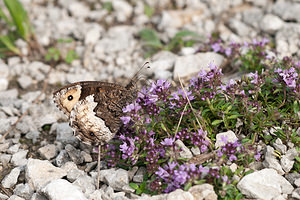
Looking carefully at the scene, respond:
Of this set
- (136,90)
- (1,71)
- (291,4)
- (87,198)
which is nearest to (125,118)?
(136,90)

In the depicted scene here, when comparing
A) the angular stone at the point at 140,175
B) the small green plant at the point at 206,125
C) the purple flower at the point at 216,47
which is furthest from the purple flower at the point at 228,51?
the angular stone at the point at 140,175

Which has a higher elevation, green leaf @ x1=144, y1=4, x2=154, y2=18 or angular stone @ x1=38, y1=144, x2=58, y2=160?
green leaf @ x1=144, y1=4, x2=154, y2=18

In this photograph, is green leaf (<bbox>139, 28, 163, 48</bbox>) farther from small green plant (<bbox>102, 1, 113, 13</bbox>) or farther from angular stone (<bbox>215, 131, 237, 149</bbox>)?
angular stone (<bbox>215, 131, 237, 149</bbox>)

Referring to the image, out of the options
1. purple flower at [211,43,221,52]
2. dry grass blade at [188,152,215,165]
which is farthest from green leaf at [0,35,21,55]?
dry grass blade at [188,152,215,165]

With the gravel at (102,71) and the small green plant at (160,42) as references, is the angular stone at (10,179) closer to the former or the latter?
the gravel at (102,71)

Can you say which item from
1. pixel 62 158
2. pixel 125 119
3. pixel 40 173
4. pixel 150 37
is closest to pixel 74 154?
pixel 62 158

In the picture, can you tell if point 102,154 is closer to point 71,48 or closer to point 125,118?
point 125,118
